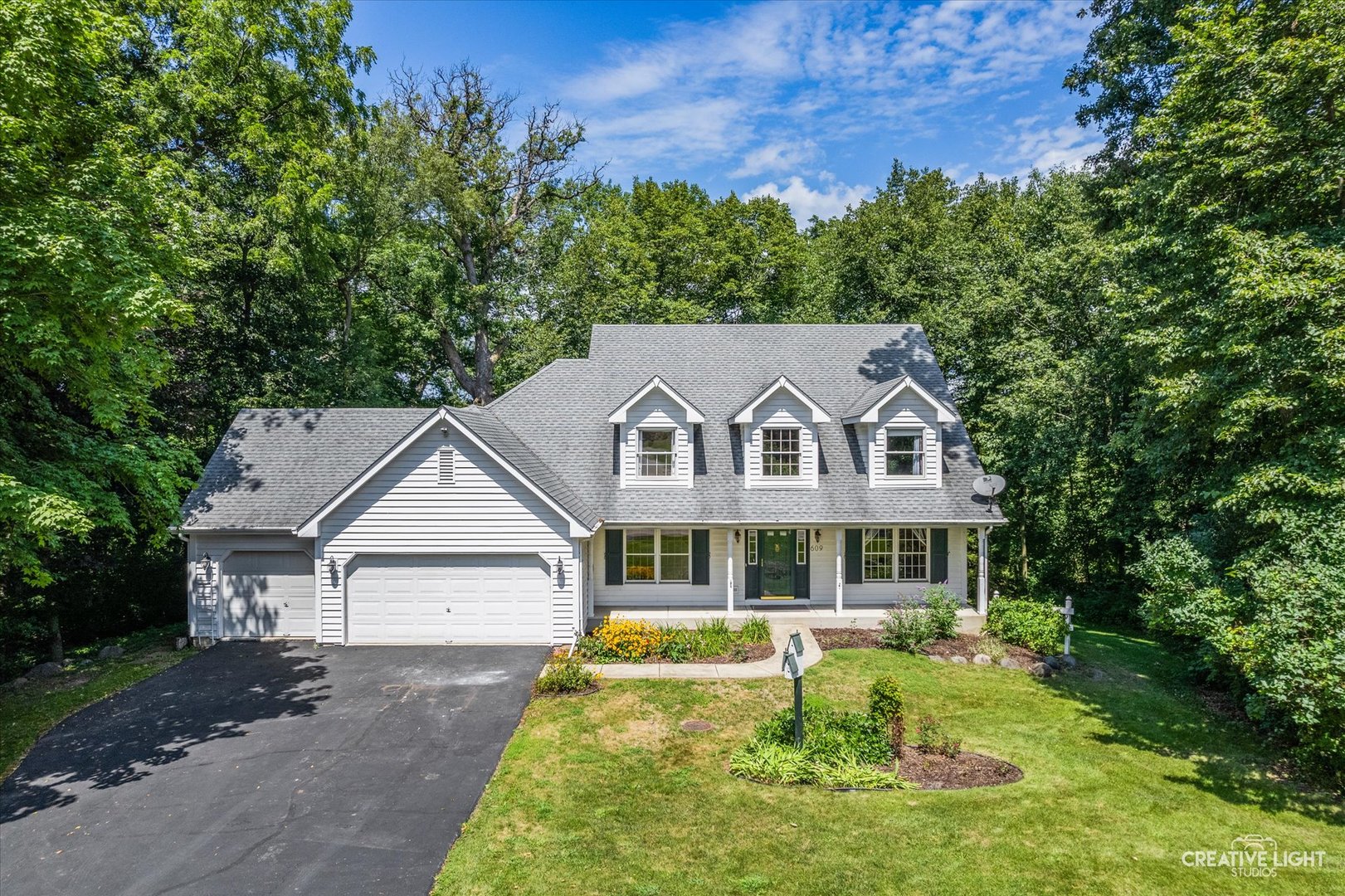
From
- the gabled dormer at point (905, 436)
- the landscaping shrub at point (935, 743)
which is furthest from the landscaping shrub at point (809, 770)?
the gabled dormer at point (905, 436)

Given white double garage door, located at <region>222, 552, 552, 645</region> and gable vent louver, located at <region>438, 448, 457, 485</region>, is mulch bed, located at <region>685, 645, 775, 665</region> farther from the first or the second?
gable vent louver, located at <region>438, 448, 457, 485</region>

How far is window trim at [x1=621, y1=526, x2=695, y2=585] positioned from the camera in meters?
16.7

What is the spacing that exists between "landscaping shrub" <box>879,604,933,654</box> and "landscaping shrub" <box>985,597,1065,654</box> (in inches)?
69.2

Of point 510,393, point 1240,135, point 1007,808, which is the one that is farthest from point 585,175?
point 1007,808

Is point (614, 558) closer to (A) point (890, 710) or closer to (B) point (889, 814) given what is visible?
(A) point (890, 710)

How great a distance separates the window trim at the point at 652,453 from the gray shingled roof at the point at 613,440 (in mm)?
443

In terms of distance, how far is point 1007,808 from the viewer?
7.84m

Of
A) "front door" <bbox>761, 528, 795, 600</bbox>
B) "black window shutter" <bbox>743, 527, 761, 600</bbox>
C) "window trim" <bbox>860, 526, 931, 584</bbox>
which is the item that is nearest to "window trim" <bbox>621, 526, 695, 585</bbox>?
"black window shutter" <bbox>743, 527, 761, 600</bbox>

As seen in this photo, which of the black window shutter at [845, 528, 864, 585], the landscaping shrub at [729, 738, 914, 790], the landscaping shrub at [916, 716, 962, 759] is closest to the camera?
the landscaping shrub at [729, 738, 914, 790]

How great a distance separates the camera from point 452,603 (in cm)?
1436

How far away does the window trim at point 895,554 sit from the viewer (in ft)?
55.2

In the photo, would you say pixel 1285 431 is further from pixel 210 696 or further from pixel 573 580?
pixel 210 696

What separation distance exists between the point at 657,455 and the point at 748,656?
5822 millimetres

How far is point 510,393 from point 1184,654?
18304 millimetres
